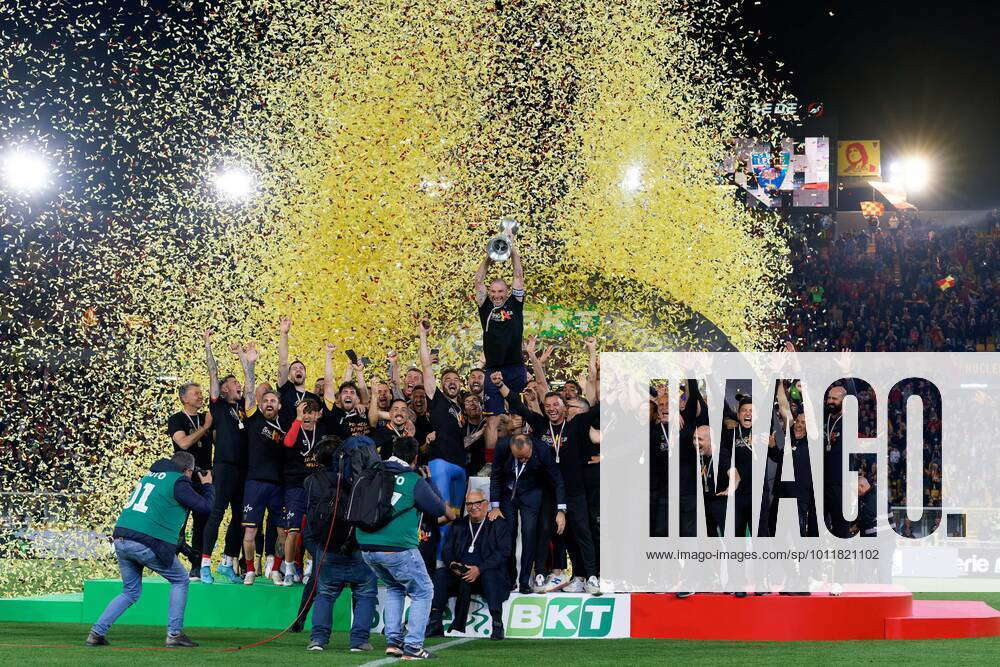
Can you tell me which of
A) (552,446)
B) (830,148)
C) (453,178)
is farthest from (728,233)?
(830,148)

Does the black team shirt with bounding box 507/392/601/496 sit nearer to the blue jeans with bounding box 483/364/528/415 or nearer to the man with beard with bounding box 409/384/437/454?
the blue jeans with bounding box 483/364/528/415

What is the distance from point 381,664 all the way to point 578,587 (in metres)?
3.17

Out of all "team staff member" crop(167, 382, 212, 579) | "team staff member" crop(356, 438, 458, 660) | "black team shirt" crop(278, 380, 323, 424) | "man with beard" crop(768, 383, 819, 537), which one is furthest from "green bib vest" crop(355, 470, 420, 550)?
"man with beard" crop(768, 383, 819, 537)

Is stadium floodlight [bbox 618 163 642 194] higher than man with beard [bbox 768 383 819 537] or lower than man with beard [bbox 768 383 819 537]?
higher

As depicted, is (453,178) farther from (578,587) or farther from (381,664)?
(381,664)

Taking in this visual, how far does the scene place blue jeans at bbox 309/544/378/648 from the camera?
11484mm

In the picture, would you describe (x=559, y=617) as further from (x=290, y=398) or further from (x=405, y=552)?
(x=290, y=398)

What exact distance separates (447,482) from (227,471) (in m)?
2.50

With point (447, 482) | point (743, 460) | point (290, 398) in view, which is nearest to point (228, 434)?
point (290, 398)

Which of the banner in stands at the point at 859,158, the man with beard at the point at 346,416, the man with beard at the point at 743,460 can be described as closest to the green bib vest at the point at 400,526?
the man with beard at the point at 346,416

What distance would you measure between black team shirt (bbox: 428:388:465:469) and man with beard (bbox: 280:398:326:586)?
1178 millimetres

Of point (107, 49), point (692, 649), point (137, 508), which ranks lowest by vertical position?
point (692, 649)

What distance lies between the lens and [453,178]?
75.5 ft

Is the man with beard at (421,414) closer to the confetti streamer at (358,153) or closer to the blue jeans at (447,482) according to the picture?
the blue jeans at (447,482)
